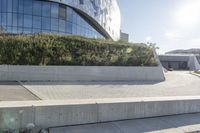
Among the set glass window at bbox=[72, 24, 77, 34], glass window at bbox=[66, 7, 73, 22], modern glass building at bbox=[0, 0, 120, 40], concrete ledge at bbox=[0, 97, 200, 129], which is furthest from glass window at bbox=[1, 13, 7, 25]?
concrete ledge at bbox=[0, 97, 200, 129]

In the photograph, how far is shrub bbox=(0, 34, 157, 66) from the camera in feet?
48.2

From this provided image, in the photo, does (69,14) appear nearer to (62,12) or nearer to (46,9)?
(62,12)

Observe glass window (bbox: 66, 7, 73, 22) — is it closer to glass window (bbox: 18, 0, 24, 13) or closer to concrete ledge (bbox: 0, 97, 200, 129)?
glass window (bbox: 18, 0, 24, 13)

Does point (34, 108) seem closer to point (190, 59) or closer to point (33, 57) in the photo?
point (33, 57)

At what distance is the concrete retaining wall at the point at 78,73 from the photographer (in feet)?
45.8

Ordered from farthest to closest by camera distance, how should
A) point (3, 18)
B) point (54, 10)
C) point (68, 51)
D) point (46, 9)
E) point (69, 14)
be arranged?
point (69, 14), point (54, 10), point (46, 9), point (3, 18), point (68, 51)

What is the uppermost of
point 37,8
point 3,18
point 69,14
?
point 37,8

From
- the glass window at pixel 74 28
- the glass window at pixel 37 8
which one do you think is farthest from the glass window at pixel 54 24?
the glass window at pixel 74 28

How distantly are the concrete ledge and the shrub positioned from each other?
821 cm

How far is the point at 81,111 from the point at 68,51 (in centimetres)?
975

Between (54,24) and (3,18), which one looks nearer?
(3,18)

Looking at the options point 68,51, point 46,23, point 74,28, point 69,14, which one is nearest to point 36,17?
point 46,23

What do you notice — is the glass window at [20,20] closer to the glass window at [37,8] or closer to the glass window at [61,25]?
the glass window at [37,8]

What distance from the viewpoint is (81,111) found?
723 centimetres
